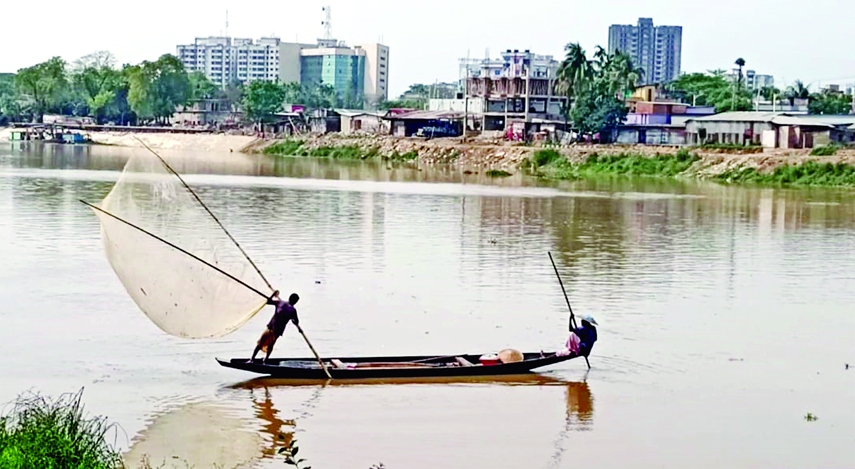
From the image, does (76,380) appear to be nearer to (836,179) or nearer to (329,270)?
(329,270)

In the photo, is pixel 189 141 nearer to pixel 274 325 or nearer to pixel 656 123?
pixel 656 123

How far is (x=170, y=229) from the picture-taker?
584 inches

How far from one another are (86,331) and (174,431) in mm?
5227

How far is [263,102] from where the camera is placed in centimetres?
11175

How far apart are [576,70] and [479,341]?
6783 centimetres

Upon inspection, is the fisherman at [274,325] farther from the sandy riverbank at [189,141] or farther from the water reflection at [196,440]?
the sandy riverbank at [189,141]

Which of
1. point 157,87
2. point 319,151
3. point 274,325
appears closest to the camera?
point 274,325

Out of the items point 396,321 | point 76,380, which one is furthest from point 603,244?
point 76,380

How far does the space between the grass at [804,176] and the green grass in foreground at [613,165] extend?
448 centimetres

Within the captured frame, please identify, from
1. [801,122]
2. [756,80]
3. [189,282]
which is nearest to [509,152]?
[801,122]

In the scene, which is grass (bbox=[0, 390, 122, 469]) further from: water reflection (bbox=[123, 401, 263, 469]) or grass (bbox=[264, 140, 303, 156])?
grass (bbox=[264, 140, 303, 156])

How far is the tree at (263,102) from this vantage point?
367 feet

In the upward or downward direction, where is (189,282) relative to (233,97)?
downward

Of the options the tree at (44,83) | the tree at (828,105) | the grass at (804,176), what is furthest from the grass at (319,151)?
the tree at (44,83)
